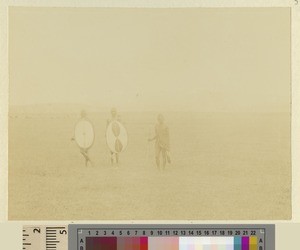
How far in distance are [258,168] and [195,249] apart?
0.45 m

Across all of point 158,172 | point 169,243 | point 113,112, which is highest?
point 113,112

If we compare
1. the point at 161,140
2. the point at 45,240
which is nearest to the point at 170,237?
the point at 161,140

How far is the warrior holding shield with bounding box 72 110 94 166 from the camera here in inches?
91.9

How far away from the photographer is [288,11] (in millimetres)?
2342

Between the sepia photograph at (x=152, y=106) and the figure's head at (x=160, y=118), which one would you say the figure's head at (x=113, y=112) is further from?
the figure's head at (x=160, y=118)

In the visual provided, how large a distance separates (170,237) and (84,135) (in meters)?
0.58

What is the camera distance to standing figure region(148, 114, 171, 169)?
233 centimetres

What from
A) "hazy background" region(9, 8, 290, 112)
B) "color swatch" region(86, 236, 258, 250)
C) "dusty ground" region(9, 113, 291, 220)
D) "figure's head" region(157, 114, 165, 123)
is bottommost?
"color swatch" region(86, 236, 258, 250)

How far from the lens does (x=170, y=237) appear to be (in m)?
2.27

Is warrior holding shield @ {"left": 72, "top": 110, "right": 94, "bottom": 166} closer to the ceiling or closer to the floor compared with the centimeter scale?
closer to the ceiling

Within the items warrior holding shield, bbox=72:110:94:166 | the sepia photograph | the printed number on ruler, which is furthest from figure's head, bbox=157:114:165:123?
the printed number on ruler

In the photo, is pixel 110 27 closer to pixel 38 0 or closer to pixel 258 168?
pixel 38 0

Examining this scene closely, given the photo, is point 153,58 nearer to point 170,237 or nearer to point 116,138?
point 116,138

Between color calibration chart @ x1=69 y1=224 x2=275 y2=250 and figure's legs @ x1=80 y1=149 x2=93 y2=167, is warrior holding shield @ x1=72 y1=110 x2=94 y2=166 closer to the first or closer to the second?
figure's legs @ x1=80 y1=149 x2=93 y2=167
